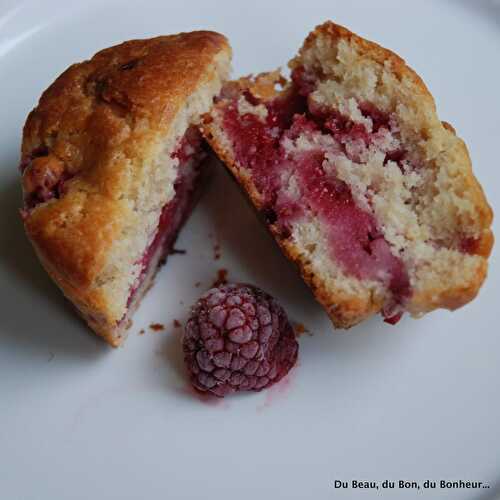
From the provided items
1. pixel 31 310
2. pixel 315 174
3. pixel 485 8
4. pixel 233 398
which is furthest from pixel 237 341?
pixel 485 8

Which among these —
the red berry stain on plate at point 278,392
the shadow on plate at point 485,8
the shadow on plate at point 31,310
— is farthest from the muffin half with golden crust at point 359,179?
the shadow on plate at point 485,8

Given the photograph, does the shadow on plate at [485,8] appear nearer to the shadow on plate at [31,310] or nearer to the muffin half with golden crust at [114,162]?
the muffin half with golden crust at [114,162]

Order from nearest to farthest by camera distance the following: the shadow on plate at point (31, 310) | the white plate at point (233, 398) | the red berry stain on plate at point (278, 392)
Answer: the white plate at point (233, 398), the red berry stain on plate at point (278, 392), the shadow on plate at point (31, 310)

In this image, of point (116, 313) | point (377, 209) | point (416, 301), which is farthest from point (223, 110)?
point (416, 301)

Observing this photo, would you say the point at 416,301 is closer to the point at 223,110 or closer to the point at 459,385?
the point at 459,385

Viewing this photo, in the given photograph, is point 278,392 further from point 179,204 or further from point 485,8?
point 485,8

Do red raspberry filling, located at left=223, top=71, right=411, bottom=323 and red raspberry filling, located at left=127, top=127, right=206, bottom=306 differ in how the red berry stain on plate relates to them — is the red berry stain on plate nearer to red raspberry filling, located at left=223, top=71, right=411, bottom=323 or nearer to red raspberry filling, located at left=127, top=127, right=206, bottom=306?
red raspberry filling, located at left=223, top=71, right=411, bottom=323

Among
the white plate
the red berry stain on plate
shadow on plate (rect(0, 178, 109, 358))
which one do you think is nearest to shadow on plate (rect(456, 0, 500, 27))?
the white plate
